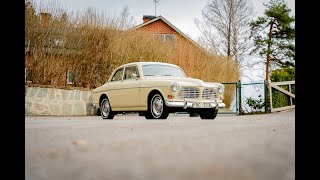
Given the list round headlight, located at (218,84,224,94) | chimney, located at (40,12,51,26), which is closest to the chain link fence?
round headlight, located at (218,84,224,94)

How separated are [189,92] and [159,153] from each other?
143cm

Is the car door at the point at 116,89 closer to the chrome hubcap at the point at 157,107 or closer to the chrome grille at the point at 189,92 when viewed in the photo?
the chrome hubcap at the point at 157,107

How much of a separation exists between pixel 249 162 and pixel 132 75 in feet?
6.26

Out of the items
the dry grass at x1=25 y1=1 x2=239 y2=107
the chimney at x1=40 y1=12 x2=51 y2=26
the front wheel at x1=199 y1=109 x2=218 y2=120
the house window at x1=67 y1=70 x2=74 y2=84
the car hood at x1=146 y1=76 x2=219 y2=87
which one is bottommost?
the front wheel at x1=199 y1=109 x2=218 y2=120

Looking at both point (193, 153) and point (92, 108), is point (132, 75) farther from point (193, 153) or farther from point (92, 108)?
point (193, 153)

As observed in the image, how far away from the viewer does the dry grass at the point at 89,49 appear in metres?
3.21

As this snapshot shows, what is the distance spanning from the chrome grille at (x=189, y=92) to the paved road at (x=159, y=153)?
1.19 ft

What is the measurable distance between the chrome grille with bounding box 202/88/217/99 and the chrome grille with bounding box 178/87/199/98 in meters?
0.07

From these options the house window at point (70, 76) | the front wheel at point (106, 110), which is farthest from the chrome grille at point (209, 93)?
the house window at point (70, 76)

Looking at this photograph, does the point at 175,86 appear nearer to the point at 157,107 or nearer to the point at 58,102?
the point at 157,107

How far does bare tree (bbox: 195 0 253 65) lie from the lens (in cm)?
281

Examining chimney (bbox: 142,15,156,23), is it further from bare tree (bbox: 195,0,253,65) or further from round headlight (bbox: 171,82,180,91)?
round headlight (bbox: 171,82,180,91)

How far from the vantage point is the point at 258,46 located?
2820 mm
